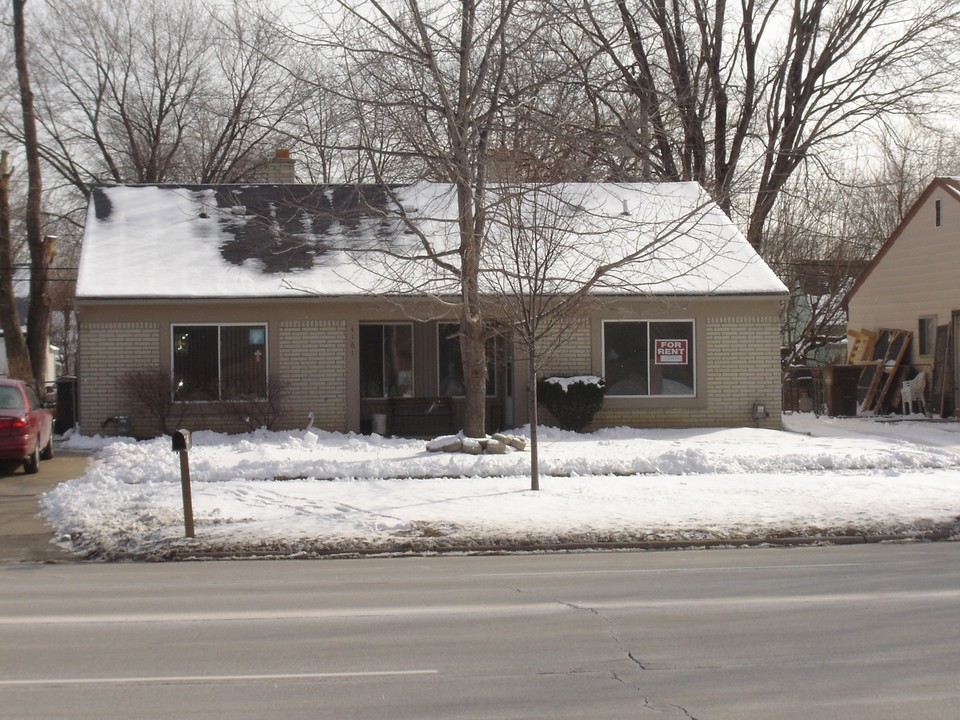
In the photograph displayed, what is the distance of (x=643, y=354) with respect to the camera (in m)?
22.9

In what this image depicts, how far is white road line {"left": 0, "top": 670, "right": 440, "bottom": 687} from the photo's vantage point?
6.40m

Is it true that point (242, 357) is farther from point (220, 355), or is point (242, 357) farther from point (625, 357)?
point (625, 357)

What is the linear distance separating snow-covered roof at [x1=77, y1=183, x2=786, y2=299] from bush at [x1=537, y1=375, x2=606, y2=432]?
1965 mm

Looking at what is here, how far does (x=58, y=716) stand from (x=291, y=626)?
2346 millimetres

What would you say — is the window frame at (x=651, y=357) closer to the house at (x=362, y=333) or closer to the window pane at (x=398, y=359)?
the house at (x=362, y=333)

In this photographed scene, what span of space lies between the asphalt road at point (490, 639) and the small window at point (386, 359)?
1340 centimetres

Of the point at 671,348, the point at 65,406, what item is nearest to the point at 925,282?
the point at 671,348

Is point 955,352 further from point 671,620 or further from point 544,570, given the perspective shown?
point 671,620

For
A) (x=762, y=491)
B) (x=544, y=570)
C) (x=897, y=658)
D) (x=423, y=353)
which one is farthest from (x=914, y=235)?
(x=897, y=658)

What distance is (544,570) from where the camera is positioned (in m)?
10.5

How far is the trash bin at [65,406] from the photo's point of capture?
2389cm

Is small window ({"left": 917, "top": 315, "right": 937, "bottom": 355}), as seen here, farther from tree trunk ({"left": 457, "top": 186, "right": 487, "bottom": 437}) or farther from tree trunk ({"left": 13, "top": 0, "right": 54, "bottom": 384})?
tree trunk ({"left": 13, "top": 0, "right": 54, "bottom": 384})

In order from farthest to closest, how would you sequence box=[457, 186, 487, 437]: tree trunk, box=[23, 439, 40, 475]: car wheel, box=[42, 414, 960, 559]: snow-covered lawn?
box=[457, 186, 487, 437]: tree trunk
box=[23, 439, 40, 475]: car wheel
box=[42, 414, 960, 559]: snow-covered lawn

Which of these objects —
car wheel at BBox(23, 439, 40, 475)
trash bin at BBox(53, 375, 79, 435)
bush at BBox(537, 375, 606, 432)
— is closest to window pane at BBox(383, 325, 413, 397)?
bush at BBox(537, 375, 606, 432)
